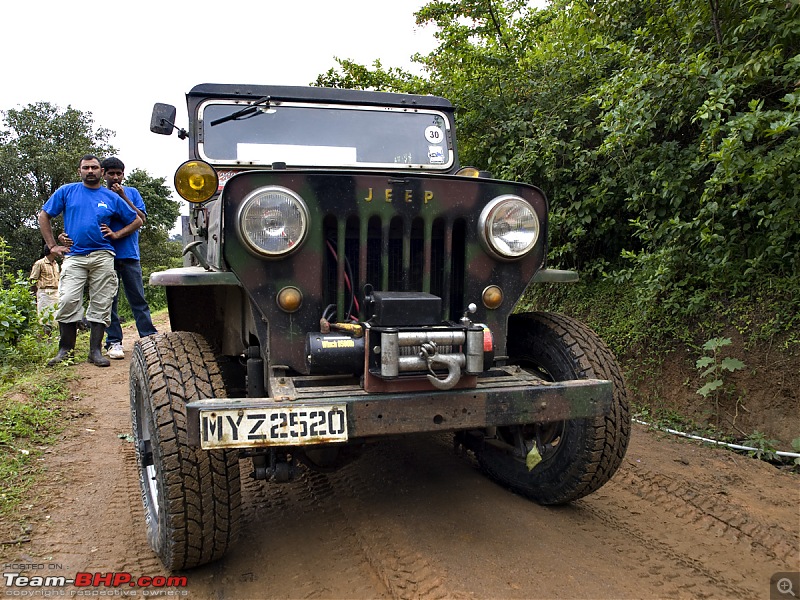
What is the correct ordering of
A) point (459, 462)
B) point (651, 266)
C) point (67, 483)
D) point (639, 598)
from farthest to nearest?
1. point (651, 266)
2. point (459, 462)
3. point (67, 483)
4. point (639, 598)

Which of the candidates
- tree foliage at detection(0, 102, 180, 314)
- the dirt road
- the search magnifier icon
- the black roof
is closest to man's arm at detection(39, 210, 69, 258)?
the dirt road

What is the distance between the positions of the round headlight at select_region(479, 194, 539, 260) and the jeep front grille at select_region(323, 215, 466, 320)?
12 cm

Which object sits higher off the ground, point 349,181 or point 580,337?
point 349,181

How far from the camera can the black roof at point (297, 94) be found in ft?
13.1

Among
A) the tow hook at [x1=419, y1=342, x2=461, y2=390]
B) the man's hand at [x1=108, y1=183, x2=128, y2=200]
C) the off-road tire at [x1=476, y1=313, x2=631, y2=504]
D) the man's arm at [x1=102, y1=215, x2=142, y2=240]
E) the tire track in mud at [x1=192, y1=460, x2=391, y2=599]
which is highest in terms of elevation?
the man's hand at [x1=108, y1=183, x2=128, y2=200]

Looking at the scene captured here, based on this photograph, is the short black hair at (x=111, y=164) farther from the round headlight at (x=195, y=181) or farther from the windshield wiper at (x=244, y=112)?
the round headlight at (x=195, y=181)

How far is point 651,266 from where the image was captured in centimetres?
478

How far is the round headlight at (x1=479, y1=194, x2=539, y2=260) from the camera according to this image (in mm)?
2717

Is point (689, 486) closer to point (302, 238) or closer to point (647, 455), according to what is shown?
point (647, 455)

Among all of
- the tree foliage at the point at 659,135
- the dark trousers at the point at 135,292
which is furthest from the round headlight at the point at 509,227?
the dark trousers at the point at 135,292

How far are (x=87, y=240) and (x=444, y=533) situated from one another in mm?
4539

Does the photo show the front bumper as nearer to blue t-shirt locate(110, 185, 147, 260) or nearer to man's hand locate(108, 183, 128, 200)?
blue t-shirt locate(110, 185, 147, 260)

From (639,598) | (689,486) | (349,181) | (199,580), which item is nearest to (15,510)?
(199,580)

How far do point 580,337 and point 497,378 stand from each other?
61 centimetres
